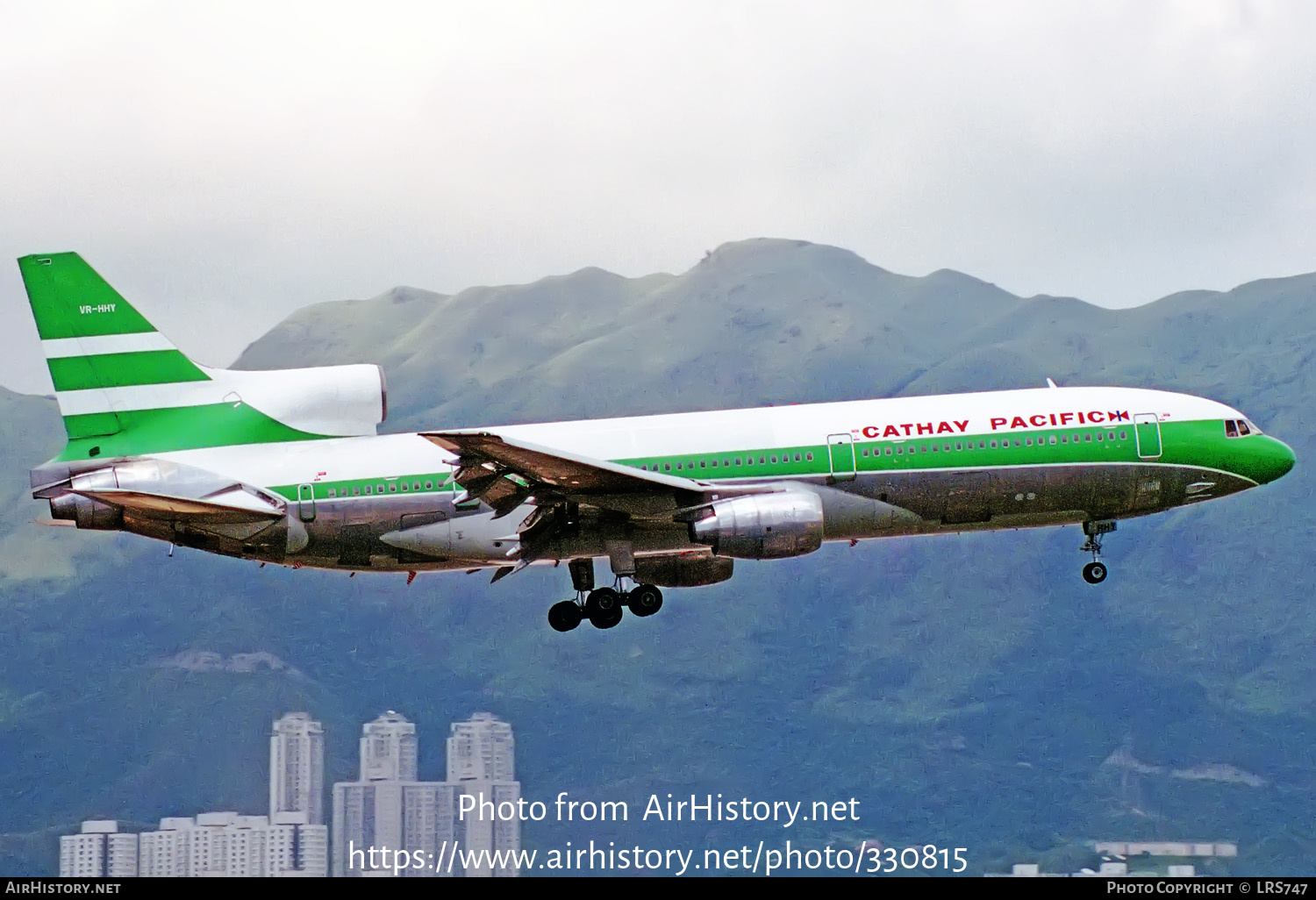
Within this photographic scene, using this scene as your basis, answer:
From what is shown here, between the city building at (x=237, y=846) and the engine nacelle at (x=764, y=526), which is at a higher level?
the engine nacelle at (x=764, y=526)

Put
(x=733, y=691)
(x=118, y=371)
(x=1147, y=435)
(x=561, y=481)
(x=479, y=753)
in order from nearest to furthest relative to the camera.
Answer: (x=561, y=481) → (x=1147, y=435) → (x=118, y=371) → (x=479, y=753) → (x=733, y=691)

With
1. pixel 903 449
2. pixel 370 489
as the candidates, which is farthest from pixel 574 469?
pixel 903 449

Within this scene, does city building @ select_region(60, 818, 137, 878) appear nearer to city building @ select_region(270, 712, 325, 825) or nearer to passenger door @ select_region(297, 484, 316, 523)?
city building @ select_region(270, 712, 325, 825)

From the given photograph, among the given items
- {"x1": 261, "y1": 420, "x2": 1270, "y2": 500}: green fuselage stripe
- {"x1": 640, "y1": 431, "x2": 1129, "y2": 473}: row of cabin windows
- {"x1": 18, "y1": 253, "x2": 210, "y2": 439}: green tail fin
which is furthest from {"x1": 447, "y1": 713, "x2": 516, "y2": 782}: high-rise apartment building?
{"x1": 640, "y1": 431, "x2": 1129, "y2": 473}: row of cabin windows

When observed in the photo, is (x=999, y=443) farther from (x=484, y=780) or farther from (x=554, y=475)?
(x=484, y=780)

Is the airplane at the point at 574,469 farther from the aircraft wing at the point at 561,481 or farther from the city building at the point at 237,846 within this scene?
the city building at the point at 237,846

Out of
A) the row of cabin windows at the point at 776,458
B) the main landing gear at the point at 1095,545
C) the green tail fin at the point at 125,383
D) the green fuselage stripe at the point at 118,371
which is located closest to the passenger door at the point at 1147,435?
the row of cabin windows at the point at 776,458

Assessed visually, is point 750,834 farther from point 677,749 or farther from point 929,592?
point 929,592
